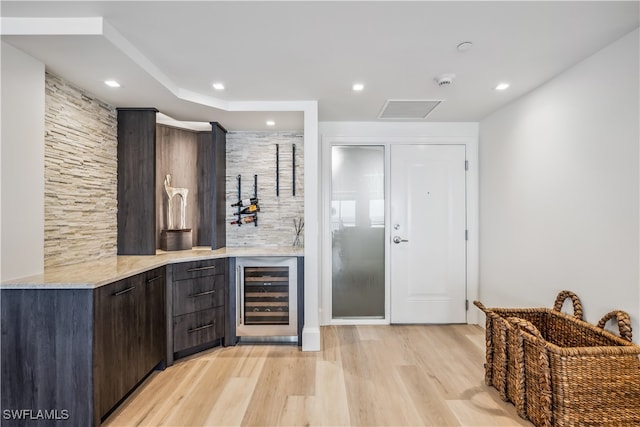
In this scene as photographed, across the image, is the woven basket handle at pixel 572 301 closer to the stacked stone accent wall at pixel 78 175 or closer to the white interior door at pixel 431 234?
the white interior door at pixel 431 234

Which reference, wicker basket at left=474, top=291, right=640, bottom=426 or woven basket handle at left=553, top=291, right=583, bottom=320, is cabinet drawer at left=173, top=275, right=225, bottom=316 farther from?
woven basket handle at left=553, top=291, right=583, bottom=320

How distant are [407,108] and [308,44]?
1516 mm

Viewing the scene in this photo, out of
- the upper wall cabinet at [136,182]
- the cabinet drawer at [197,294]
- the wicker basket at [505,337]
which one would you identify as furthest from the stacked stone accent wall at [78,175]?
the wicker basket at [505,337]

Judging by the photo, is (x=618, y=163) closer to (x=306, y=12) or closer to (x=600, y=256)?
(x=600, y=256)

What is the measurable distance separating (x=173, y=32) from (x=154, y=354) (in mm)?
2220

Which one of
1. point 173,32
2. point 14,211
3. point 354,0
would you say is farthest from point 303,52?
point 14,211

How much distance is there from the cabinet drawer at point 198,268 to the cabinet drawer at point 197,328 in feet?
1.10

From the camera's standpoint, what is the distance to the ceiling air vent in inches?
119

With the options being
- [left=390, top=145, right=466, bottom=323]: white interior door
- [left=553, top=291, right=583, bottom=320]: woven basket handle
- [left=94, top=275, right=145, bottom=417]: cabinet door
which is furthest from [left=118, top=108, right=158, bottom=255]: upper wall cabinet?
[left=553, top=291, right=583, bottom=320]: woven basket handle

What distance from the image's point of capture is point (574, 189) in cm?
230

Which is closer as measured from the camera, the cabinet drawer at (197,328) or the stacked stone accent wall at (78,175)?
the stacked stone accent wall at (78,175)

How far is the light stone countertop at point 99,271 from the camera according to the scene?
70.6 inches

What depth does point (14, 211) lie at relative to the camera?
1950 mm

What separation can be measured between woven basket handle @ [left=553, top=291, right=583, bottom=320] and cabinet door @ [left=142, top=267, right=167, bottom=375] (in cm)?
297
